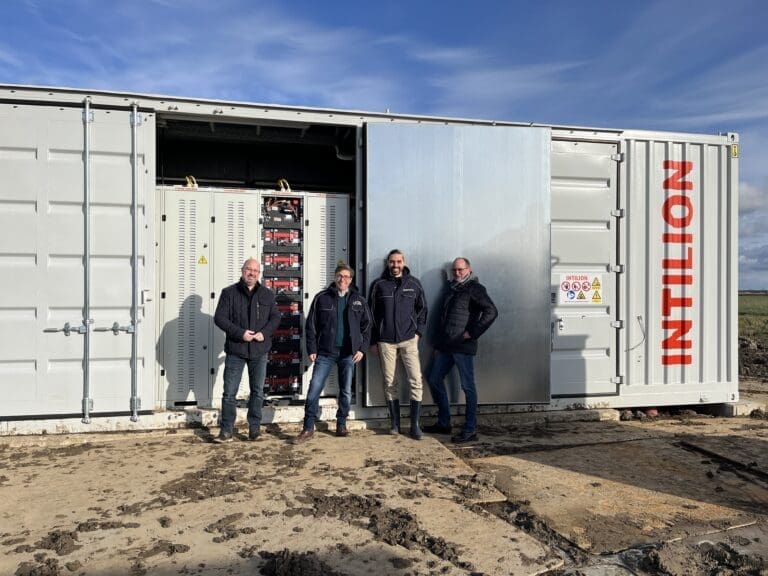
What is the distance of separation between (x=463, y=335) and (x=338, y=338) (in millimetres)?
1229

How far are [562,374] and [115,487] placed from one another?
4.59 m

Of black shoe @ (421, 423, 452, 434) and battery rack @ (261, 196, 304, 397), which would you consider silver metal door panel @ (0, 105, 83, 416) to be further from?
black shoe @ (421, 423, 452, 434)

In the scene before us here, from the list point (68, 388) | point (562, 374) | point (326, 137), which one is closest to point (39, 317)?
point (68, 388)

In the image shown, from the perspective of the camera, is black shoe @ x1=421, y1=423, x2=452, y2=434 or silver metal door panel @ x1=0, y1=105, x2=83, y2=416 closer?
silver metal door panel @ x1=0, y1=105, x2=83, y2=416

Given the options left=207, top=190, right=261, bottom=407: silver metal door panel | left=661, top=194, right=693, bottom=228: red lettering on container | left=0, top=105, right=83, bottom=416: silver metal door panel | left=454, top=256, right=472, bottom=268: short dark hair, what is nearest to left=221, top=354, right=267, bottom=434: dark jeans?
left=207, top=190, right=261, bottom=407: silver metal door panel

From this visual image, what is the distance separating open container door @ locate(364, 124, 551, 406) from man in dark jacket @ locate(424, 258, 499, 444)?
22 centimetres

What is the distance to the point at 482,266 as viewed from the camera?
609 centimetres

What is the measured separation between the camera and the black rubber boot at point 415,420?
5583 millimetres

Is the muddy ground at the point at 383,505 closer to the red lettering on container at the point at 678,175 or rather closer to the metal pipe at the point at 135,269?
the metal pipe at the point at 135,269

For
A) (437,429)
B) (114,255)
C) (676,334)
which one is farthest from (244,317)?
(676,334)

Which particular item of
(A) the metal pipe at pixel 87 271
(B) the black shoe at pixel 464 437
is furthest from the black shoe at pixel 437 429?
(A) the metal pipe at pixel 87 271

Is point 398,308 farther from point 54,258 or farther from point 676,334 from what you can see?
point 676,334

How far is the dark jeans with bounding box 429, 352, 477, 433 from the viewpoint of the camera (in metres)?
5.63

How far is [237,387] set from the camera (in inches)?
211
